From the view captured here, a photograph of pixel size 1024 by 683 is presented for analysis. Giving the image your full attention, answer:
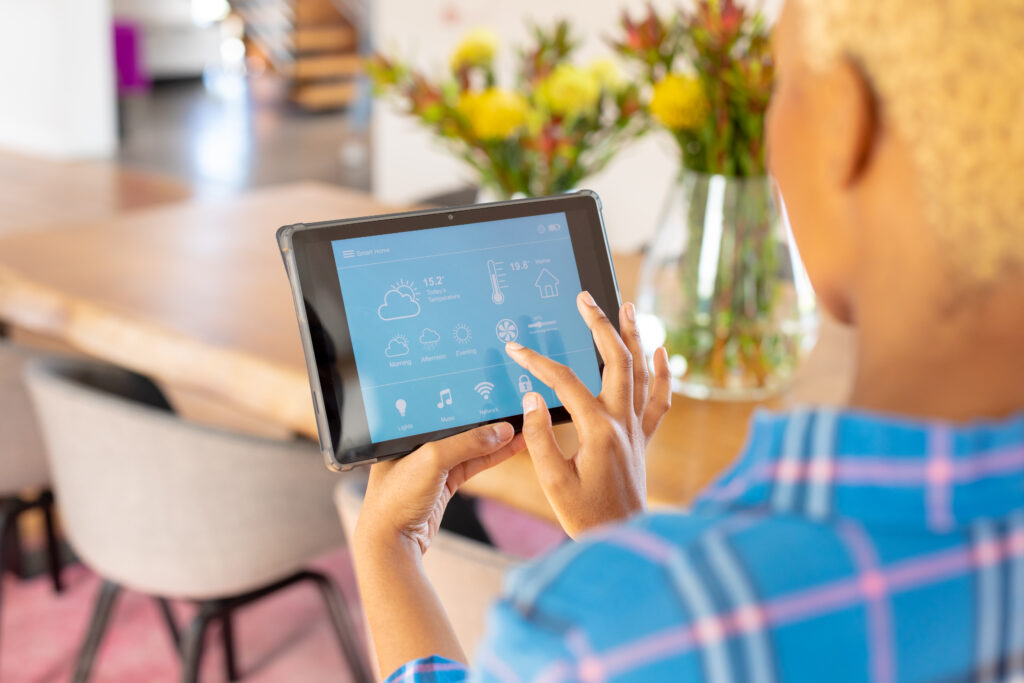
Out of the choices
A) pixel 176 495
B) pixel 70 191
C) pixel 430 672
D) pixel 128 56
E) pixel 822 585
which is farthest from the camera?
pixel 128 56

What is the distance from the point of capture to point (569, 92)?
5.13 ft

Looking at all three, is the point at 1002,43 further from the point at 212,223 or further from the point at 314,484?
the point at 212,223

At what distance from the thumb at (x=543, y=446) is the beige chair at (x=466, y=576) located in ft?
1.34

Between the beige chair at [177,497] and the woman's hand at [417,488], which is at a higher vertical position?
the woman's hand at [417,488]

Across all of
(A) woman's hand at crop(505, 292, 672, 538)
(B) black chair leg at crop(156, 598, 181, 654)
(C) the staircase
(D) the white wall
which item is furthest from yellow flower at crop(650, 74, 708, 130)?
(C) the staircase

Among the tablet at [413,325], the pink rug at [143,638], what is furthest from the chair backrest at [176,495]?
the tablet at [413,325]

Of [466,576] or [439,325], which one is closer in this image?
[439,325]

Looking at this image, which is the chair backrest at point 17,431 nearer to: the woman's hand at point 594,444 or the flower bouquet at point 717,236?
the flower bouquet at point 717,236

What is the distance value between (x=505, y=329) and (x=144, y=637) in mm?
1668

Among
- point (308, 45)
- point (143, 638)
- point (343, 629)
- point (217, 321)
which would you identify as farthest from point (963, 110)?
point (308, 45)

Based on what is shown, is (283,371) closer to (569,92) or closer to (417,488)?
(569,92)

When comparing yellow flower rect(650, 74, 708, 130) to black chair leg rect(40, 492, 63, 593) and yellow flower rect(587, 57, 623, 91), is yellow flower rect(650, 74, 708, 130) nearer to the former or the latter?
yellow flower rect(587, 57, 623, 91)

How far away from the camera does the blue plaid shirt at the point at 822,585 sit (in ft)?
1.23

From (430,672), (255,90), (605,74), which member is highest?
(255,90)
